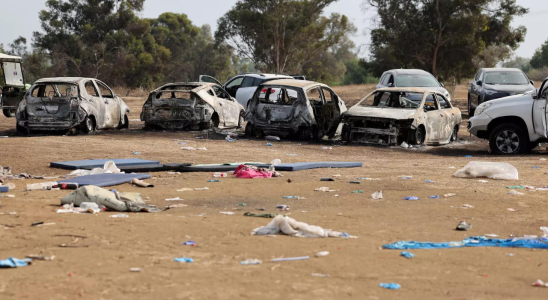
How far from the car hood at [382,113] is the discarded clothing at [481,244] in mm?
10136

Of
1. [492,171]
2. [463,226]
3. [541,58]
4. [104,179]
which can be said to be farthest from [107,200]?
[541,58]

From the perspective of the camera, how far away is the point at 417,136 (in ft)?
58.6

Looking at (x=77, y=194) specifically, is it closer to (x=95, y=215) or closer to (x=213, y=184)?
(x=95, y=215)

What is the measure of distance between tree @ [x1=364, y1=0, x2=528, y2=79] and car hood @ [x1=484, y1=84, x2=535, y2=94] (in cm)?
1702

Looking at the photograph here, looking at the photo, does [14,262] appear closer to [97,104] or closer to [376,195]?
[376,195]

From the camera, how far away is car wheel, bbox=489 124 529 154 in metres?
16.4

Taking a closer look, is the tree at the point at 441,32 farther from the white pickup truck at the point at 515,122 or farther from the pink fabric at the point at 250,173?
the pink fabric at the point at 250,173

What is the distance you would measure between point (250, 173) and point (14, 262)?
660 centimetres

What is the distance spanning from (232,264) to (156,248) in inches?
33.2

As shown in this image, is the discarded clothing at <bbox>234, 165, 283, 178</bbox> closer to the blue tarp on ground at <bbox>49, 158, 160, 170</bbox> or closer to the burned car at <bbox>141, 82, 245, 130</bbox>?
the blue tarp on ground at <bbox>49, 158, 160, 170</bbox>

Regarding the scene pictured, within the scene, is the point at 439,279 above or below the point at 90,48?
below

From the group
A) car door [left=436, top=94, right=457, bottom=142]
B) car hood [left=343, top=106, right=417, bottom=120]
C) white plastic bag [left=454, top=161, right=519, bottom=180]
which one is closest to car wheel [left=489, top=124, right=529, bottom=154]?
car hood [left=343, top=106, right=417, bottom=120]

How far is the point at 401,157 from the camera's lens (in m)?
16.4

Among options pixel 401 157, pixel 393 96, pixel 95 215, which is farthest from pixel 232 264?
pixel 393 96
